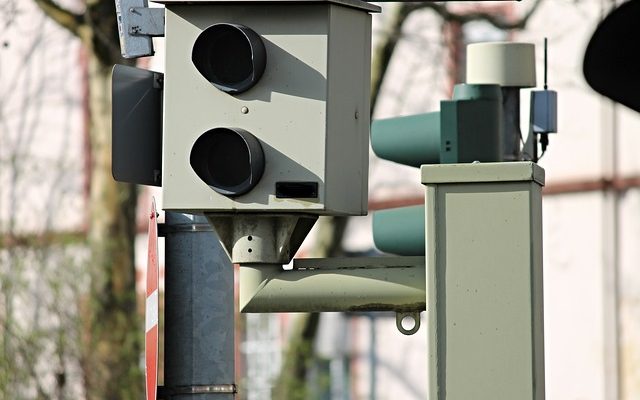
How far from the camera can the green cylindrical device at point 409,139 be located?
640 centimetres

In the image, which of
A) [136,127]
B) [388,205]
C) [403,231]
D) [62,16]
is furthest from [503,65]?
[388,205]

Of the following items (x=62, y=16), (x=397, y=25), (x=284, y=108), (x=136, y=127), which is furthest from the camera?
(x=397, y=25)

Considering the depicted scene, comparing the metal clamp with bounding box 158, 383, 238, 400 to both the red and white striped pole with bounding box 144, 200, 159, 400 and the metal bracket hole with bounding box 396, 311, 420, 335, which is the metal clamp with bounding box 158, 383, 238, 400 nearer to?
the red and white striped pole with bounding box 144, 200, 159, 400

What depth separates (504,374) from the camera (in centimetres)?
487

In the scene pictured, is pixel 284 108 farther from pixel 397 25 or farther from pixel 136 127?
pixel 397 25

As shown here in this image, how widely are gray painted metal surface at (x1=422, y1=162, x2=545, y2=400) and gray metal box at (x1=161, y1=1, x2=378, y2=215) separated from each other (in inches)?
16.4

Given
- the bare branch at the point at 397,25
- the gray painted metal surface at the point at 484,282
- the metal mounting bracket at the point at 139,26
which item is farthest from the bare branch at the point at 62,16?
the gray painted metal surface at the point at 484,282

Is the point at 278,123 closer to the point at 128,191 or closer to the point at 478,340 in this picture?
the point at 478,340

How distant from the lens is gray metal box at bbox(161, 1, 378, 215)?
5.27 meters

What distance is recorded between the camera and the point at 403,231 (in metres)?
6.09

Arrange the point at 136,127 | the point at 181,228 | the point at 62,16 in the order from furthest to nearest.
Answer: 1. the point at 62,16
2. the point at 181,228
3. the point at 136,127

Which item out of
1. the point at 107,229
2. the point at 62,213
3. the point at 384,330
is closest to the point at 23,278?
the point at 107,229

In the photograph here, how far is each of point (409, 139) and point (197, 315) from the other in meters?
0.96

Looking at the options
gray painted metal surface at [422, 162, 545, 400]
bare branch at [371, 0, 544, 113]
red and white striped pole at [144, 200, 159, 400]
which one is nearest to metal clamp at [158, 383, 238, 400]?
red and white striped pole at [144, 200, 159, 400]
